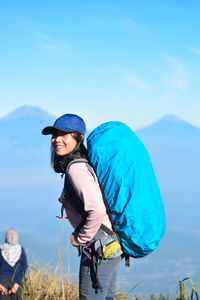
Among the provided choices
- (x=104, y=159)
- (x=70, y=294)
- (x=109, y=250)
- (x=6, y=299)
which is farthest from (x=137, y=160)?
(x=6, y=299)

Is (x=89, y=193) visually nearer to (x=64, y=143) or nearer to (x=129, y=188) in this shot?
(x=129, y=188)

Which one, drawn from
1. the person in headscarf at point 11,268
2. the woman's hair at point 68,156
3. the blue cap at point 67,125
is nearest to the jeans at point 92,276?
the woman's hair at point 68,156

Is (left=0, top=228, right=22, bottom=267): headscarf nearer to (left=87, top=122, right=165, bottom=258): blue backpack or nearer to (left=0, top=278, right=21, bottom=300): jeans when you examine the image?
(left=0, top=278, right=21, bottom=300): jeans

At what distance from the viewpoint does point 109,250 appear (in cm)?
259

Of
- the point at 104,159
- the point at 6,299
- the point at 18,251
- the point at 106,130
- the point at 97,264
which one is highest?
the point at 106,130

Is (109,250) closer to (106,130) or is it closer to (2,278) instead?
(106,130)

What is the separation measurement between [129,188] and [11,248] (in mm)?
3362

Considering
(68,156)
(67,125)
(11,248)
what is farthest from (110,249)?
(11,248)

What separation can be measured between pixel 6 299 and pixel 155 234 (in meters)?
3.43

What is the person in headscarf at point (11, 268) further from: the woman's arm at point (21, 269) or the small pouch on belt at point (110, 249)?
the small pouch on belt at point (110, 249)

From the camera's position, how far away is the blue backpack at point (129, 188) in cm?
257

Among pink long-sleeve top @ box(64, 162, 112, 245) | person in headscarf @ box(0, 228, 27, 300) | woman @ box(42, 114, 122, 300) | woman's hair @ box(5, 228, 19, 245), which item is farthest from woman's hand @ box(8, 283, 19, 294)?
pink long-sleeve top @ box(64, 162, 112, 245)

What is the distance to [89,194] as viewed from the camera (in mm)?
2482

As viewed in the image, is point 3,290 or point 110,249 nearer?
point 110,249
